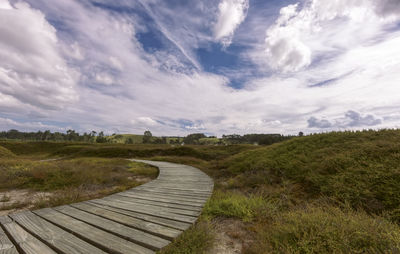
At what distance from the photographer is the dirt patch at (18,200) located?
4746 mm

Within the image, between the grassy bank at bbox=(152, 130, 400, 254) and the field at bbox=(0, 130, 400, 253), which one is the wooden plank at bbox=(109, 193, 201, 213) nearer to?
the field at bbox=(0, 130, 400, 253)

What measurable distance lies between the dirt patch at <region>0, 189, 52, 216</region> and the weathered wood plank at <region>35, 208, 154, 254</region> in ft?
7.61

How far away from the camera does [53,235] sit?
108 inches

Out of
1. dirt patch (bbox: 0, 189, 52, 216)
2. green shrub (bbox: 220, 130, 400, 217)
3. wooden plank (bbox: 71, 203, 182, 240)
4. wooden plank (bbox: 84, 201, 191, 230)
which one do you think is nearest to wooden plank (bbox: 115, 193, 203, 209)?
wooden plank (bbox: 84, 201, 191, 230)

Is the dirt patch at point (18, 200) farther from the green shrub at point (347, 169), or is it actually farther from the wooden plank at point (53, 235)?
the green shrub at point (347, 169)

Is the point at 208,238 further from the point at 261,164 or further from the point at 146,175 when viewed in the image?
the point at 146,175

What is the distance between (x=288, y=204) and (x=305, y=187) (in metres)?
1.93

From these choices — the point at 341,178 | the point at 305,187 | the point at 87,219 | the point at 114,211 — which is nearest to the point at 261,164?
the point at 305,187

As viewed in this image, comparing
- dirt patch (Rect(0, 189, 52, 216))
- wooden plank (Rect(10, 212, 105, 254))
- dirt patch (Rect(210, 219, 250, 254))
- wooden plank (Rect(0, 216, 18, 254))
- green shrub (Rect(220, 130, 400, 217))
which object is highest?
green shrub (Rect(220, 130, 400, 217))

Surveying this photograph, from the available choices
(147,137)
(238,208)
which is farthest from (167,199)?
(147,137)

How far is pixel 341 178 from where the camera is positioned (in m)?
5.42

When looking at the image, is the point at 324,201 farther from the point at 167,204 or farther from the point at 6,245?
the point at 6,245

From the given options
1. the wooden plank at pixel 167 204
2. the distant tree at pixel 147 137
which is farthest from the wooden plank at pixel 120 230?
the distant tree at pixel 147 137

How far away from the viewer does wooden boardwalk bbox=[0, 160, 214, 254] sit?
246 cm
